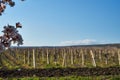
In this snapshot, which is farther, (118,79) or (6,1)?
(118,79)

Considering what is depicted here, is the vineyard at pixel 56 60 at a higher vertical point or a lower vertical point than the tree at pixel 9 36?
lower

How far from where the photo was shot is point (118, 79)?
21.8 m

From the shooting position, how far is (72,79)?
21859 millimetres

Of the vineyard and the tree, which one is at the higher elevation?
the tree

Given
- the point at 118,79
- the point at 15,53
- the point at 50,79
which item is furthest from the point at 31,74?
the point at 15,53

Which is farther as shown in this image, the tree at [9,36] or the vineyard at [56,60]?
the vineyard at [56,60]

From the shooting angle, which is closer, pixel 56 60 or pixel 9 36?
pixel 9 36

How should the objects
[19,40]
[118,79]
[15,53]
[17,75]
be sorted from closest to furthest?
[19,40] < [118,79] < [17,75] < [15,53]

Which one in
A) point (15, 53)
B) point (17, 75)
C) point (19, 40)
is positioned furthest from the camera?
point (15, 53)

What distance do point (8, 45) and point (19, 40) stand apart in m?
0.40

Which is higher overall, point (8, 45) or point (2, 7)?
point (2, 7)

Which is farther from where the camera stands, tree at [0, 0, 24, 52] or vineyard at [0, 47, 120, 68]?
vineyard at [0, 47, 120, 68]

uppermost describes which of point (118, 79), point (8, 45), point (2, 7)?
point (2, 7)

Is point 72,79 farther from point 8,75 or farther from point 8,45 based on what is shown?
point 8,45
